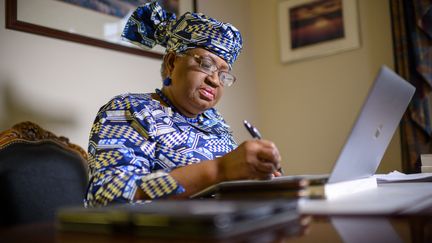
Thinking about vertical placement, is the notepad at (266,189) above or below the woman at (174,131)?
below

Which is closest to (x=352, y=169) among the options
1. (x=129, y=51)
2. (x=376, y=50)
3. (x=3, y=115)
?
(x=3, y=115)

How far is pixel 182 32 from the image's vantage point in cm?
132

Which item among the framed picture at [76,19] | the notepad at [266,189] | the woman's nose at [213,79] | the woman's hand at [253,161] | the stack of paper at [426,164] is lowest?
the stack of paper at [426,164]

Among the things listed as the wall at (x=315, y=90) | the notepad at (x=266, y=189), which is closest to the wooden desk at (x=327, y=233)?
the notepad at (x=266, y=189)

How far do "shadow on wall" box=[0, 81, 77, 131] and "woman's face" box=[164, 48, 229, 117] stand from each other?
61 cm

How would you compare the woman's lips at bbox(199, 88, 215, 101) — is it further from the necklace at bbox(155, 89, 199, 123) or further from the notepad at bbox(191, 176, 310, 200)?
the notepad at bbox(191, 176, 310, 200)

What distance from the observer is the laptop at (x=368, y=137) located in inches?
27.1

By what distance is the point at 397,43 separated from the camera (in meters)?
2.31

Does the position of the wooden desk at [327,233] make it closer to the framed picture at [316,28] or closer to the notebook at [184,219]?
the notebook at [184,219]

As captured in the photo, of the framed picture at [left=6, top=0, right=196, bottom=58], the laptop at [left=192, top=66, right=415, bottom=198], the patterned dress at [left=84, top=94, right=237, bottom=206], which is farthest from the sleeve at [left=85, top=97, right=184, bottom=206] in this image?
the framed picture at [left=6, top=0, right=196, bottom=58]

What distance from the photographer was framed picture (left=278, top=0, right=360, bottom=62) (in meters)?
2.61

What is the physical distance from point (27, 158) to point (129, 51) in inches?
33.6

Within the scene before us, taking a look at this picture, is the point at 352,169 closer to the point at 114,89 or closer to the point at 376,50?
the point at 114,89

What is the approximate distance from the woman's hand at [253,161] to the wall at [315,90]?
1844 millimetres
